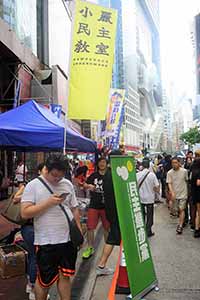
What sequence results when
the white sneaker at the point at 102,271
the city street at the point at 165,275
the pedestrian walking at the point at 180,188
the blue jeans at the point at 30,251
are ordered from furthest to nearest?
the pedestrian walking at the point at 180,188
the white sneaker at the point at 102,271
the city street at the point at 165,275
the blue jeans at the point at 30,251

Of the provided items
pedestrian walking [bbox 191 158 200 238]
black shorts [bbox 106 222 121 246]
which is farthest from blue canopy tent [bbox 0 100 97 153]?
pedestrian walking [bbox 191 158 200 238]

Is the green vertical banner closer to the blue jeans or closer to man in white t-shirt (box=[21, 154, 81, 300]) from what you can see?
man in white t-shirt (box=[21, 154, 81, 300])

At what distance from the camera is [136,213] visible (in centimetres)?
428

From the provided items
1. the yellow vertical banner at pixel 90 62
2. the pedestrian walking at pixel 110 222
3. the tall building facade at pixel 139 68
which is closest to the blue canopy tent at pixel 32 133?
the yellow vertical banner at pixel 90 62

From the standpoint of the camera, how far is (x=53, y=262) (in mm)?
3420

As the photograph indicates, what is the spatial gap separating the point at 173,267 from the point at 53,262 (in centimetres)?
287

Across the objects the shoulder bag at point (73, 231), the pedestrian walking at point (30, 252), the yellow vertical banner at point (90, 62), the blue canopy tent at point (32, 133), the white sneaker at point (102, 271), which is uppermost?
→ the yellow vertical banner at point (90, 62)

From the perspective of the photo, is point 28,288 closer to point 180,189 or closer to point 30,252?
point 30,252

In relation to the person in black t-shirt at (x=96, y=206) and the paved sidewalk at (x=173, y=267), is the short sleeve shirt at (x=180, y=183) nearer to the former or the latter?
the paved sidewalk at (x=173, y=267)

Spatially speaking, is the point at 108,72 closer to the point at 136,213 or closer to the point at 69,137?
the point at 69,137

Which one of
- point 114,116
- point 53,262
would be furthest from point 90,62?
point 114,116

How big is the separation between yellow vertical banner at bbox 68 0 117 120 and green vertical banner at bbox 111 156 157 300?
49.4 inches

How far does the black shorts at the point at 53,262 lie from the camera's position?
3387 mm

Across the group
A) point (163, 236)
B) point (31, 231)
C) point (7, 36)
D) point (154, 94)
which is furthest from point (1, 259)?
point (154, 94)
